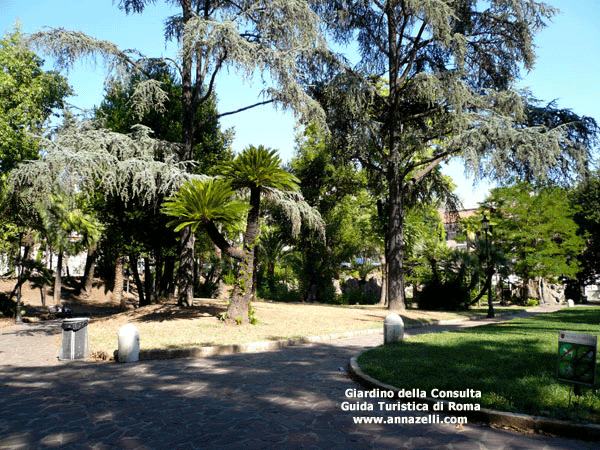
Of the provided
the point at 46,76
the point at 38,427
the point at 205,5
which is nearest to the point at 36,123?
the point at 46,76

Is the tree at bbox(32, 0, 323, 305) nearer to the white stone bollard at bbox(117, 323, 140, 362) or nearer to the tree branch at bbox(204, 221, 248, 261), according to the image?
the tree branch at bbox(204, 221, 248, 261)

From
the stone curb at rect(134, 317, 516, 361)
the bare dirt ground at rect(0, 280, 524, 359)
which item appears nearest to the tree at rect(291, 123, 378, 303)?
the bare dirt ground at rect(0, 280, 524, 359)

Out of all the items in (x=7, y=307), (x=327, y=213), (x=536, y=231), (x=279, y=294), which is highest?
(x=327, y=213)

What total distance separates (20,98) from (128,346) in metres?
14.2

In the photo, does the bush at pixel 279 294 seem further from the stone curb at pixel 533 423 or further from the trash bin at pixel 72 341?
the stone curb at pixel 533 423

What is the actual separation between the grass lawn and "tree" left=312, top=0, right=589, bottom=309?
31.9ft

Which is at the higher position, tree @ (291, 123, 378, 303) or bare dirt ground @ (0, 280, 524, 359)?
tree @ (291, 123, 378, 303)

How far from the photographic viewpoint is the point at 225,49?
1432 centimetres

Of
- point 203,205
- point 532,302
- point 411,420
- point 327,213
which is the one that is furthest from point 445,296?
point 411,420

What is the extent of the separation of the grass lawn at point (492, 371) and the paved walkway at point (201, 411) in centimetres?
59

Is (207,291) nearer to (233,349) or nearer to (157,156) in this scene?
(157,156)

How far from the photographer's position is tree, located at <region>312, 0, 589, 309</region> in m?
18.3

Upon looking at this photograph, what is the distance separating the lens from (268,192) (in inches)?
578

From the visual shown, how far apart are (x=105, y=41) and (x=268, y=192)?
7.71 m
